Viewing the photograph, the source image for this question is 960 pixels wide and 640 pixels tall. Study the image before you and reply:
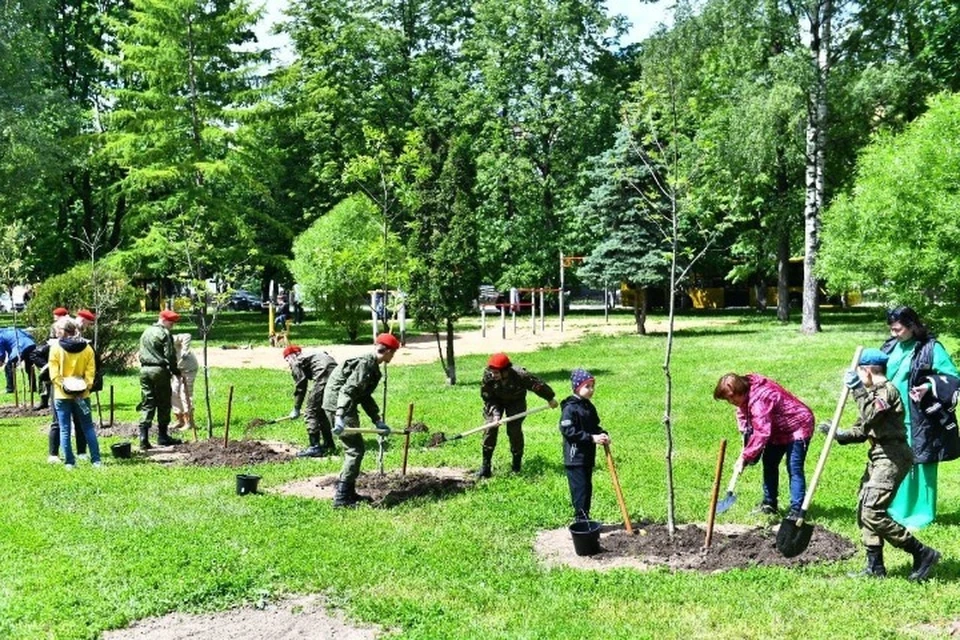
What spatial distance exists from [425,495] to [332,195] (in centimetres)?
3194

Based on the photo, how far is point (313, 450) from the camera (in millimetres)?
10984

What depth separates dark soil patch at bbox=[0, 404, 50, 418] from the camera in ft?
47.3

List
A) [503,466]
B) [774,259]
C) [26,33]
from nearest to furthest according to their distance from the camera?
[503,466]
[26,33]
[774,259]

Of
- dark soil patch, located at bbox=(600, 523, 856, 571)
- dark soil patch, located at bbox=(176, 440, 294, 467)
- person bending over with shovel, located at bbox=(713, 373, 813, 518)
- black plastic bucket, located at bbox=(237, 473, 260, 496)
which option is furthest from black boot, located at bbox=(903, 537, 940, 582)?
dark soil patch, located at bbox=(176, 440, 294, 467)

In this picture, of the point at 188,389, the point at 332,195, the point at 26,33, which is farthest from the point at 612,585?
the point at 332,195

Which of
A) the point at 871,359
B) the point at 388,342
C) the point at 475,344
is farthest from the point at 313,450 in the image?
the point at 475,344

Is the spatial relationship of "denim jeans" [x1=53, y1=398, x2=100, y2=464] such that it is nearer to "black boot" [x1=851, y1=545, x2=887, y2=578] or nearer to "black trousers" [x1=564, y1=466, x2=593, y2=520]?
"black trousers" [x1=564, y1=466, x2=593, y2=520]

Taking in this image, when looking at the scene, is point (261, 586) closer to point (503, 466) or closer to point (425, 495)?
point (425, 495)

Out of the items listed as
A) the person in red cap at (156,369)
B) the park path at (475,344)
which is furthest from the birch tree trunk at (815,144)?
the person in red cap at (156,369)

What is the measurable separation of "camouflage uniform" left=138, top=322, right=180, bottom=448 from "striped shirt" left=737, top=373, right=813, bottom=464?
762cm

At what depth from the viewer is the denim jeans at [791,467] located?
25.2 feet

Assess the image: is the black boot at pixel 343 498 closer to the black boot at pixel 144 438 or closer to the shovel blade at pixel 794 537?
the shovel blade at pixel 794 537

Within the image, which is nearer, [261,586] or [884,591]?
[884,591]

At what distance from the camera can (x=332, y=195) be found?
39375 mm
